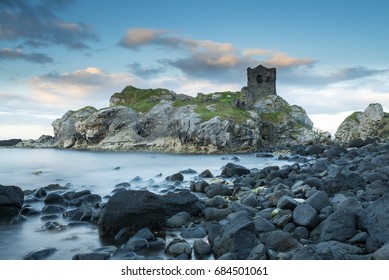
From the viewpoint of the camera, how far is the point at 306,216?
322 inches

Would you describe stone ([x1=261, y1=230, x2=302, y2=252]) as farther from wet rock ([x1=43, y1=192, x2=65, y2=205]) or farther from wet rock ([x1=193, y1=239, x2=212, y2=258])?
wet rock ([x1=43, y1=192, x2=65, y2=205])

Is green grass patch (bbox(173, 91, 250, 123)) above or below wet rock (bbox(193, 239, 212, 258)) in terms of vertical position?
above

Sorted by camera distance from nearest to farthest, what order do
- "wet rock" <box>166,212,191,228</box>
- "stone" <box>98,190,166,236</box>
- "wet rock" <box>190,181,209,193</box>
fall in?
1. "stone" <box>98,190,166,236</box>
2. "wet rock" <box>166,212,191,228</box>
3. "wet rock" <box>190,181,209,193</box>

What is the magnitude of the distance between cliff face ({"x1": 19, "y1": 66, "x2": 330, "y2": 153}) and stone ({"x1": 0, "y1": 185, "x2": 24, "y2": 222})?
137 ft

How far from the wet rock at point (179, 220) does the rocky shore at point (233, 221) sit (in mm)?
26

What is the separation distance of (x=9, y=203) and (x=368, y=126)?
65.0m

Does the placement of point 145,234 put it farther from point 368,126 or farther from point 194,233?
point 368,126

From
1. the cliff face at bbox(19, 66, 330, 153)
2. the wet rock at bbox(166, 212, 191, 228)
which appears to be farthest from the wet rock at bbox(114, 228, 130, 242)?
the cliff face at bbox(19, 66, 330, 153)

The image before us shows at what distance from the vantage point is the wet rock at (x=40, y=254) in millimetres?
7319

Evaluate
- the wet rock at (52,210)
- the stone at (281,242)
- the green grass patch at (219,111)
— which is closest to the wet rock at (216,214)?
the stone at (281,242)

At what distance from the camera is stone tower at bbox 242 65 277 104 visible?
7994cm

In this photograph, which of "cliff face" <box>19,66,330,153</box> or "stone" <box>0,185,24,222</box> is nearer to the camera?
"stone" <box>0,185,24,222</box>

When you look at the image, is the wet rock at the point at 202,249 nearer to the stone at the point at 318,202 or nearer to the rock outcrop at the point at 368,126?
the stone at the point at 318,202
